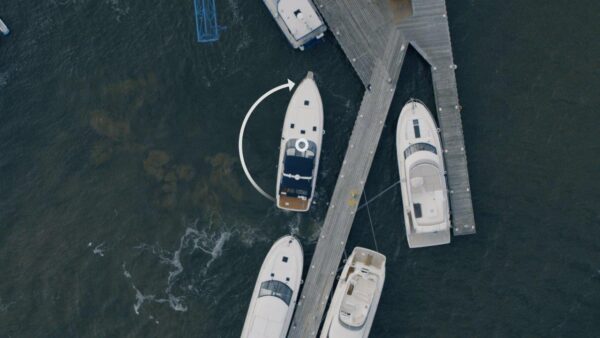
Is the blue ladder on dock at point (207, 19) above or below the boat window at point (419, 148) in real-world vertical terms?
above

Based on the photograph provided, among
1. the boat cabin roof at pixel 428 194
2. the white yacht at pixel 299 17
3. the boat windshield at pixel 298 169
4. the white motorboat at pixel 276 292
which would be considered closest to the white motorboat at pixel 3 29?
the white yacht at pixel 299 17

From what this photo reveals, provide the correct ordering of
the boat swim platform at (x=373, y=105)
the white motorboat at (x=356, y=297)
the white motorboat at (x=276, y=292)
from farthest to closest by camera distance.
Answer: the boat swim platform at (x=373, y=105)
the white motorboat at (x=276, y=292)
the white motorboat at (x=356, y=297)

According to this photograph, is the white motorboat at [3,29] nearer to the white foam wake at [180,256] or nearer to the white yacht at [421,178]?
the white foam wake at [180,256]

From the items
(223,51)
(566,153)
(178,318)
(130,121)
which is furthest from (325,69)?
(178,318)

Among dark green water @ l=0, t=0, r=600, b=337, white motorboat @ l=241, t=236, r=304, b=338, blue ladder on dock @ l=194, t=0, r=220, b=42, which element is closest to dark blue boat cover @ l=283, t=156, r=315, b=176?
dark green water @ l=0, t=0, r=600, b=337

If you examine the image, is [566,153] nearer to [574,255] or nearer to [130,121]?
[574,255]

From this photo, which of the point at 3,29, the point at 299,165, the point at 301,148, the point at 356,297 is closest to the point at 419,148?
the point at 301,148

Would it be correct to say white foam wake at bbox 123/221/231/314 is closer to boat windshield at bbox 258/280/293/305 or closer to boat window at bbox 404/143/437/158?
boat windshield at bbox 258/280/293/305
